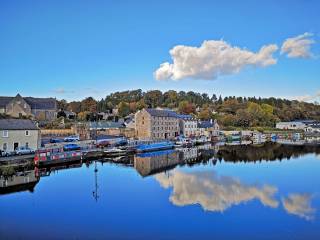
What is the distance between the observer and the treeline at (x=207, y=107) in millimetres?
86250

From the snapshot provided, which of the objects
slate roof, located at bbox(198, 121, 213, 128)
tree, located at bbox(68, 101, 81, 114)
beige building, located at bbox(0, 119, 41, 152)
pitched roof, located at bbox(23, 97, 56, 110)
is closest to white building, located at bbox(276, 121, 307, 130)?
slate roof, located at bbox(198, 121, 213, 128)

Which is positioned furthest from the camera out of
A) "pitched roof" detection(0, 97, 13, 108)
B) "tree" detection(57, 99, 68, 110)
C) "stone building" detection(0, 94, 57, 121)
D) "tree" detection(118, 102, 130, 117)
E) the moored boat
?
"tree" detection(57, 99, 68, 110)

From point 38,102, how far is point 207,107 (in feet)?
181

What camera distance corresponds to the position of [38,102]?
61.4m

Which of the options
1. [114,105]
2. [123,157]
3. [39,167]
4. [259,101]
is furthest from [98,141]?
[259,101]

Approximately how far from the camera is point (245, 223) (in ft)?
49.4

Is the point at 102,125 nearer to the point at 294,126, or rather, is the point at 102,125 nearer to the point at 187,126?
the point at 187,126

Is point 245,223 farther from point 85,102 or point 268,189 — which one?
point 85,102

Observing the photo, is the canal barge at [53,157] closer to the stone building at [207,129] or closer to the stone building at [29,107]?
the stone building at [29,107]

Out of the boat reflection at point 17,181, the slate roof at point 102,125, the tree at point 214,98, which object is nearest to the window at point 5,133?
the boat reflection at point 17,181

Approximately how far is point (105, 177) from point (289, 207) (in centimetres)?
1395

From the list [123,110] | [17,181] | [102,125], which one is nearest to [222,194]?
[17,181]

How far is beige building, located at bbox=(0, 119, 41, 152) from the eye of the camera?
29281 mm

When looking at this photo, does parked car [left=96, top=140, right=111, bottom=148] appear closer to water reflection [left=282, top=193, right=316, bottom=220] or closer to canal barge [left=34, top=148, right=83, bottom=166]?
canal barge [left=34, top=148, right=83, bottom=166]
